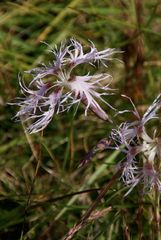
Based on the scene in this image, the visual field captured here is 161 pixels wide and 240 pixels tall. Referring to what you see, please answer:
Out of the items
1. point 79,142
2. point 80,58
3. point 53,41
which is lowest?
point 79,142

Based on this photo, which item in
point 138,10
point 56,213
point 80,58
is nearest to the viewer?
point 80,58

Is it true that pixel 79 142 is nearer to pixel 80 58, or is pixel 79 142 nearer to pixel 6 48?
pixel 6 48

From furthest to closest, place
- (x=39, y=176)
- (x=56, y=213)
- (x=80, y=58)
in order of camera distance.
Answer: (x=39, y=176) < (x=56, y=213) < (x=80, y=58)

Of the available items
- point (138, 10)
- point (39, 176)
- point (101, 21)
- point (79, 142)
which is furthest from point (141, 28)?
point (39, 176)

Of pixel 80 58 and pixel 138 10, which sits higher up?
pixel 80 58

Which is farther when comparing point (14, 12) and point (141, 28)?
point (14, 12)

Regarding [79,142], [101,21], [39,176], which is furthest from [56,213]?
[101,21]

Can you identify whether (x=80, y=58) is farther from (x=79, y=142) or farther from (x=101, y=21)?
(x=101, y=21)
